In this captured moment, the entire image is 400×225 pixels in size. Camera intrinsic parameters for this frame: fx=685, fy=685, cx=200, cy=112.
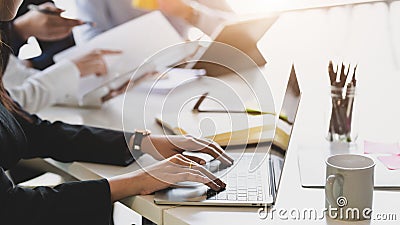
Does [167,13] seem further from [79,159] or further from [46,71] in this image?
[79,159]

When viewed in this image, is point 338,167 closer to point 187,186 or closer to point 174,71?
point 187,186

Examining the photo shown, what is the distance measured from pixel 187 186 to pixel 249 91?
378mm

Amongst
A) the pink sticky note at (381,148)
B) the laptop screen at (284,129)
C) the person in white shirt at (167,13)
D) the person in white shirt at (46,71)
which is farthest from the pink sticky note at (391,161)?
the person in white shirt at (167,13)

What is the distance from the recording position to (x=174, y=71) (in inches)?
77.4

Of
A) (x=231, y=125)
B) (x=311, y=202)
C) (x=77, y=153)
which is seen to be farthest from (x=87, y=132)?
(x=311, y=202)

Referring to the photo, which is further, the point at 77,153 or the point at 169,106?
the point at 169,106

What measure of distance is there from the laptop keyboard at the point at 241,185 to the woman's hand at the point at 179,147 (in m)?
0.03

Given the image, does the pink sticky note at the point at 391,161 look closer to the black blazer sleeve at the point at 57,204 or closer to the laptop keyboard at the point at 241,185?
the laptop keyboard at the point at 241,185

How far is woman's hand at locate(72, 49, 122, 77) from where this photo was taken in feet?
6.97

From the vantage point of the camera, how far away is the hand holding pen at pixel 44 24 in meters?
2.15

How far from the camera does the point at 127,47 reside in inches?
87.7

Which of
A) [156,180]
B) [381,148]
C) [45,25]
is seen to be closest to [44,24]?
[45,25]

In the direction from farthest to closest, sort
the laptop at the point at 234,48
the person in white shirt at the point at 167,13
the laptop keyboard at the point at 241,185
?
the person in white shirt at the point at 167,13 → the laptop at the point at 234,48 → the laptop keyboard at the point at 241,185

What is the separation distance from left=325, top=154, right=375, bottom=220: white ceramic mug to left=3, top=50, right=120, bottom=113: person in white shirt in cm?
103
